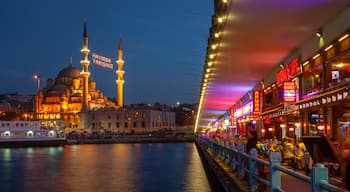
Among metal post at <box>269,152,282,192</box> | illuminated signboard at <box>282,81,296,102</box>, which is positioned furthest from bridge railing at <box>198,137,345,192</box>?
illuminated signboard at <box>282,81,296,102</box>

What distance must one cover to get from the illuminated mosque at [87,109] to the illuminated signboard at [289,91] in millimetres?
103590

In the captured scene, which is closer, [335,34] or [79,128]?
[335,34]

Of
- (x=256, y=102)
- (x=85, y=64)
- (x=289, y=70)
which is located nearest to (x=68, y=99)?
(x=85, y=64)

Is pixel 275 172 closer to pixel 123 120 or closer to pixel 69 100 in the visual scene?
pixel 123 120

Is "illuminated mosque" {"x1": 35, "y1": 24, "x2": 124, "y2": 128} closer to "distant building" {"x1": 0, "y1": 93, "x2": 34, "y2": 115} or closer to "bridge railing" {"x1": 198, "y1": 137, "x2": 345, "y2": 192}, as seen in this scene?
"distant building" {"x1": 0, "y1": 93, "x2": 34, "y2": 115}

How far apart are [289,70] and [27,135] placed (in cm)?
7167

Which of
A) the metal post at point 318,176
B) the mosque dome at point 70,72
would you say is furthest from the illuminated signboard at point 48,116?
the metal post at point 318,176

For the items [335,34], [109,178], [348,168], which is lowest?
[109,178]

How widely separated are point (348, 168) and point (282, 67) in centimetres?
1605

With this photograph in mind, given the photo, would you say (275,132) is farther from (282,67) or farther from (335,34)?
(335,34)

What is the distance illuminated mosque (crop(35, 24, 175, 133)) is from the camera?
4926 inches

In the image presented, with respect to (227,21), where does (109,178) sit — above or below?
below

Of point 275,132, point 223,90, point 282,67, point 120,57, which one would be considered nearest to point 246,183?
point 282,67

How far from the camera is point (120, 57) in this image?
125 meters
